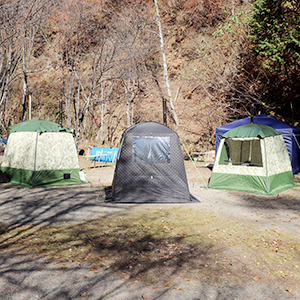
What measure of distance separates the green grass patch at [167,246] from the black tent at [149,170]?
1.42 metres

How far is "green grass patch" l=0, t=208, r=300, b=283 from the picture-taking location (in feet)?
13.7

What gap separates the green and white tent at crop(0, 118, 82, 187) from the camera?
10.1 m

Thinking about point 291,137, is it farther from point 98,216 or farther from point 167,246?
point 167,246

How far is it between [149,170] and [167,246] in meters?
3.30

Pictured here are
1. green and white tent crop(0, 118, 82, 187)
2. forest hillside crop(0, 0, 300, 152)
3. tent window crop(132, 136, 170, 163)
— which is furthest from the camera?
forest hillside crop(0, 0, 300, 152)

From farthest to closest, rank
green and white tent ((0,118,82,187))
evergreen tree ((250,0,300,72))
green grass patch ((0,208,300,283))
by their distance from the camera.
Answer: evergreen tree ((250,0,300,72)), green and white tent ((0,118,82,187)), green grass patch ((0,208,300,283))

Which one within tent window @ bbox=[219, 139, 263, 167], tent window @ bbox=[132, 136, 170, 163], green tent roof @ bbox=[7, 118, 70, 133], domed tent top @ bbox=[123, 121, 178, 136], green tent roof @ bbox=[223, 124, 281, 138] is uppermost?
green tent roof @ bbox=[7, 118, 70, 133]

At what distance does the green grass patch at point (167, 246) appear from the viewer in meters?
4.18

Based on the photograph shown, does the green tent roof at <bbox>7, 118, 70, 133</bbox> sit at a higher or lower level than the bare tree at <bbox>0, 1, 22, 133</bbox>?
lower

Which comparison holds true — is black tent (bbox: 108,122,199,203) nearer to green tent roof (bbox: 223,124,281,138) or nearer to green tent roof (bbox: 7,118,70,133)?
green tent roof (bbox: 223,124,281,138)

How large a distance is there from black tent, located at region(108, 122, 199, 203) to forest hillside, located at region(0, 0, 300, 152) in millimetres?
8794

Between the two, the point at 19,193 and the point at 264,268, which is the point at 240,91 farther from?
the point at 264,268

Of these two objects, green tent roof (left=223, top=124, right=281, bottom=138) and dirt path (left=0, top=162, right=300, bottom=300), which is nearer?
dirt path (left=0, top=162, right=300, bottom=300)

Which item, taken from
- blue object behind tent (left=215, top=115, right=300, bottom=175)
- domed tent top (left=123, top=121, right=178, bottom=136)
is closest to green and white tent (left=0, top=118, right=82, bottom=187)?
domed tent top (left=123, top=121, right=178, bottom=136)
